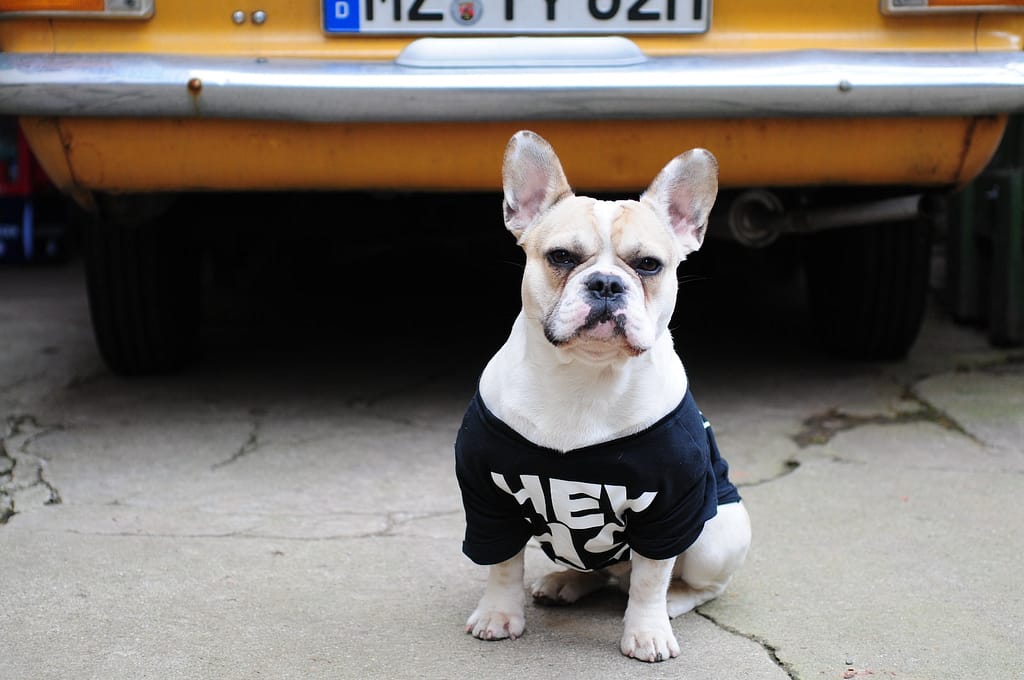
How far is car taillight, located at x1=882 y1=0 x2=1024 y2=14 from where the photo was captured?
307cm

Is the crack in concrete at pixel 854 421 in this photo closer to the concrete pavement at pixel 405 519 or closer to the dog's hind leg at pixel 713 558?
the concrete pavement at pixel 405 519

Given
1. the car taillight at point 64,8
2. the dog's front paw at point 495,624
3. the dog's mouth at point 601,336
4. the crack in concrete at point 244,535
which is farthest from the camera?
the car taillight at point 64,8

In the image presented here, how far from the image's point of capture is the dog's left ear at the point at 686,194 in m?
2.21

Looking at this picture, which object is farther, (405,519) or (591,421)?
(405,519)

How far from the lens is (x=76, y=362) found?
408 centimetres

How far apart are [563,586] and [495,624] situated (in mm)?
212

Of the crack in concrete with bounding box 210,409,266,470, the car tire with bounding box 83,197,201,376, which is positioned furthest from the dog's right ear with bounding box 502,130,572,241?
the car tire with bounding box 83,197,201,376

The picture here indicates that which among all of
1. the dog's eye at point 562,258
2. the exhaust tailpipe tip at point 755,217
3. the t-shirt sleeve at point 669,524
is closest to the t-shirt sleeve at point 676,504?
the t-shirt sleeve at point 669,524

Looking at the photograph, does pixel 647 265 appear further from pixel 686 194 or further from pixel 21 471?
pixel 21 471

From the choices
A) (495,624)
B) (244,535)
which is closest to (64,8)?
(244,535)

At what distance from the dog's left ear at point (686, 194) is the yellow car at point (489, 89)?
78 centimetres

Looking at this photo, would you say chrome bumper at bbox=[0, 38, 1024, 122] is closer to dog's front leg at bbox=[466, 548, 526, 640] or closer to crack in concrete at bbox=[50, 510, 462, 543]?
crack in concrete at bbox=[50, 510, 462, 543]

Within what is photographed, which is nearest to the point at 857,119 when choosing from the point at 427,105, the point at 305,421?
the point at 427,105

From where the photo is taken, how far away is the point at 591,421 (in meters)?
2.06
